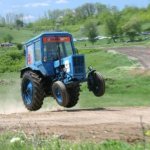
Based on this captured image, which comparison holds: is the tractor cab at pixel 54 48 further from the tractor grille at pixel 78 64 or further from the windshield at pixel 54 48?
the tractor grille at pixel 78 64

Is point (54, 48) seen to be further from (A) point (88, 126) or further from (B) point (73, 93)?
(A) point (88, 126)

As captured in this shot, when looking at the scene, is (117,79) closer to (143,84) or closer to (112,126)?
(143,84)

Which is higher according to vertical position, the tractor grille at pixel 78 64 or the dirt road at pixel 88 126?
the tractor grille at pixel 78 64

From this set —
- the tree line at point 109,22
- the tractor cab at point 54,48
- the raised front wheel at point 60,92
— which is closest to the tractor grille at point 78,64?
the raised front wheel at point 60,92

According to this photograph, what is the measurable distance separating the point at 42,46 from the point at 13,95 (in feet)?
30.3

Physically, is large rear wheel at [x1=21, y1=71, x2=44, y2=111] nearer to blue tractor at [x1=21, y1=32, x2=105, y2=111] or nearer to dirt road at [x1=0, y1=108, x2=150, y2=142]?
blue tractor at [x1=21, y1=32, x2=105, y2=111]

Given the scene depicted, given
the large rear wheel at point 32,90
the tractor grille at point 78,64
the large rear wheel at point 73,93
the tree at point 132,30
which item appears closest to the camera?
the tractor grille at point 78,64

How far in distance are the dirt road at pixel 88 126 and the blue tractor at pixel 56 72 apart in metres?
1.84

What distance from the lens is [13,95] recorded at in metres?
26.4

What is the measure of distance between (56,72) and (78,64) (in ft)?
3.24

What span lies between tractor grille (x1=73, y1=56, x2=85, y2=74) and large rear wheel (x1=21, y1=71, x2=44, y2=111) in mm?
1297

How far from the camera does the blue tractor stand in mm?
16859

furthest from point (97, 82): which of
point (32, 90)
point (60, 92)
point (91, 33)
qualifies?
point (91, 33)

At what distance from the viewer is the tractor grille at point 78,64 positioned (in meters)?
16.8
